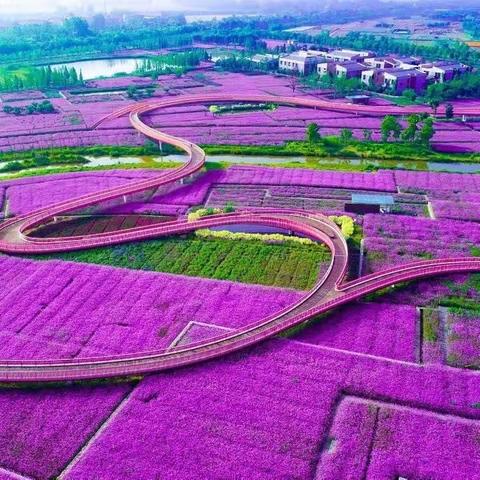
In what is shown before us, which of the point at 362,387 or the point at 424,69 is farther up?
the point at 424,69

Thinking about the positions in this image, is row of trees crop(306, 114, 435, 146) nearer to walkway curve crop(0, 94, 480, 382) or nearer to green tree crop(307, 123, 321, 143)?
green tree crop(307, 123, 321, 143)

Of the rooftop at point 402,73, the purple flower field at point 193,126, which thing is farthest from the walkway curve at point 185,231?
the rooftop at point 402,73

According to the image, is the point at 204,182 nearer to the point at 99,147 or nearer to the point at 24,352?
the point at 99,147

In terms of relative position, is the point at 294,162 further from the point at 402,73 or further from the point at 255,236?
the point at 402,73

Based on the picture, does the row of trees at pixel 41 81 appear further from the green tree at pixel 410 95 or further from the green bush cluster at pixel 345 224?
the green bush cluster at pixel 345 224

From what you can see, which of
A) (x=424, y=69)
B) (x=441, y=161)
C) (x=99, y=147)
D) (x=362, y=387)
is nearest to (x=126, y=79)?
(x=99, y=147)

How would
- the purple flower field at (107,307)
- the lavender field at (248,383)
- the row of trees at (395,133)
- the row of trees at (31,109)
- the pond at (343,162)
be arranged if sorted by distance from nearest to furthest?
the lavender field at (248,383) → the purple flower field at (107,307) → the pond at (343,162) → the row of trees at (395,133) → the row of trees at (31,109)
